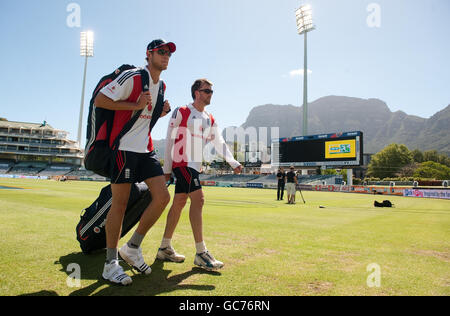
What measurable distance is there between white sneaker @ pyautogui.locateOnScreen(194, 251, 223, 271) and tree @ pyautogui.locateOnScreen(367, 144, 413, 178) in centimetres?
10063

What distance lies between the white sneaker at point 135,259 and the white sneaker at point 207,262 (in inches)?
20.2

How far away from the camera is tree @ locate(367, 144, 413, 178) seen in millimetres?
89875

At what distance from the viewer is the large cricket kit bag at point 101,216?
3189mm

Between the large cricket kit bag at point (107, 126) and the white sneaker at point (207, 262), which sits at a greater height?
the large cricket kit bag at point (107, 126)

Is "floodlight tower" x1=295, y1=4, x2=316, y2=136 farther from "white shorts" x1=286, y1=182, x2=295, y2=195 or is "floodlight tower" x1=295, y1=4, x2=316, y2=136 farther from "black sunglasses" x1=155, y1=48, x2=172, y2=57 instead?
"black sunglasses" x1=155, y1=48, x2=172, y2=57

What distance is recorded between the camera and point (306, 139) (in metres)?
41.3

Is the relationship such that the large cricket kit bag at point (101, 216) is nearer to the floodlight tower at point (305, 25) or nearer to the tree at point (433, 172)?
the floodlight tower at point (305, 25)

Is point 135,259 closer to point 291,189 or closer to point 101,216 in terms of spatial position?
point 101,216

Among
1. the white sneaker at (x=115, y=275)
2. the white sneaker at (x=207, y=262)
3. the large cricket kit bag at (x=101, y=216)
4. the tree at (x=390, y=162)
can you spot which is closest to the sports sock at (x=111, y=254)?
the white sneaker at (x=115, y=275)

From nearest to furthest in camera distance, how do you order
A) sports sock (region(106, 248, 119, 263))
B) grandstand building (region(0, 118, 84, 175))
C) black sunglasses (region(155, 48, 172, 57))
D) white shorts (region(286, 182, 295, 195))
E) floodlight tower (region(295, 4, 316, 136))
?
1. sports sock (region(106, 248, 119, 263))
2. black sunglasses (region(155, 48, 172, 57))
3. white shorts (region(286, 182, 295, 195))
4. floodlight tower (region(295, 4, 316, 136))
5. grandstand building (region(0, 118, 84, 175))

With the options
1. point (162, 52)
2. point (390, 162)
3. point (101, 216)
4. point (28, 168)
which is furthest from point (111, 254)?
point (390, 162)

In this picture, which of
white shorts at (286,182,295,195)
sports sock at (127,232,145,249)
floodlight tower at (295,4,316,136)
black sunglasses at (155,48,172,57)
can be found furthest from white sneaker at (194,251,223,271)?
floodlight tower at (295,4,316,136)
